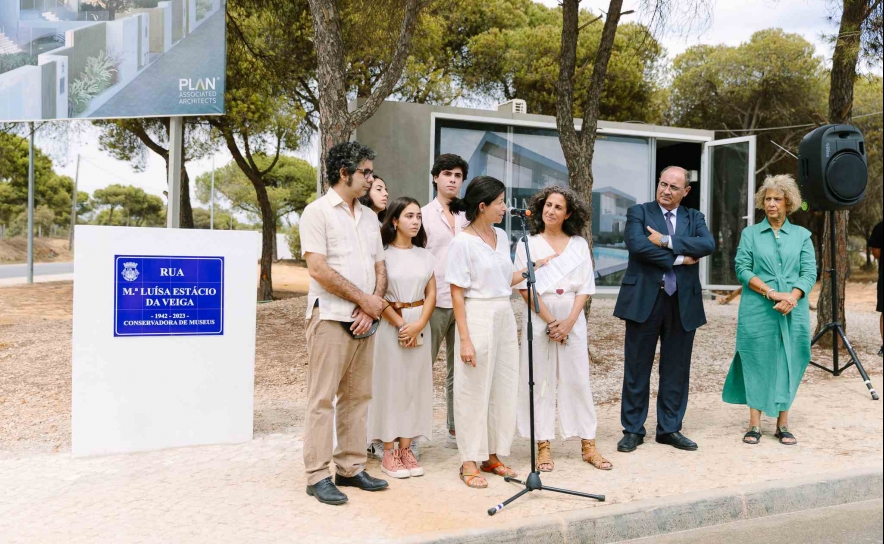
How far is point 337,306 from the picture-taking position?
448 centimetres

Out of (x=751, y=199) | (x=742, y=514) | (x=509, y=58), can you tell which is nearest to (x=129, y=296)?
(x=742, y=514)

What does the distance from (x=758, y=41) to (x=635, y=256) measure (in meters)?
28.4

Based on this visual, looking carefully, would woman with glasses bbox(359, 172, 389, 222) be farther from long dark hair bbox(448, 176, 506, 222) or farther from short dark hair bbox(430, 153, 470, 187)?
long dark hair bbox(448, 176, 506, 222)

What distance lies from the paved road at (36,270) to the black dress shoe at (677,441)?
31.6m

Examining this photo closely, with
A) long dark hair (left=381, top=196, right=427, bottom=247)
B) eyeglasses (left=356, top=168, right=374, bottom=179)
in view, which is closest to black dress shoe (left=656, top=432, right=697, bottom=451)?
long dark hair (left=381, top=196, right=427, bottom=247)

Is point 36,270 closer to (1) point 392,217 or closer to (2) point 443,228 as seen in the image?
(2) point 443,228

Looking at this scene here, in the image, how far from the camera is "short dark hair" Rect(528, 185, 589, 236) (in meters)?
5.18

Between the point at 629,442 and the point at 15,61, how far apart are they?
11.8 m

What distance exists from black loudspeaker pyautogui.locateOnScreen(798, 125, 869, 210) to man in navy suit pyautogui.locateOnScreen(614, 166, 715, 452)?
6.56 feet

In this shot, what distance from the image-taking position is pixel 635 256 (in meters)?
5.64

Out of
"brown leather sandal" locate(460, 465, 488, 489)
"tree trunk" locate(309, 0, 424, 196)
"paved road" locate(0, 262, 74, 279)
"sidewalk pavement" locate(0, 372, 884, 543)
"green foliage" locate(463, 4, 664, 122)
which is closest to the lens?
"sidewalk pavement" locate(0, 372, 884, 543)

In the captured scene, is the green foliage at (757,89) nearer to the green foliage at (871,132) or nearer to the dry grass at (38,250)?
the green foliage at (871,132)

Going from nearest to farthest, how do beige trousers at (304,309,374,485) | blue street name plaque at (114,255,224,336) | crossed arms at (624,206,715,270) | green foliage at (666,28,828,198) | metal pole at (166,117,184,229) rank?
1. beige trousers at (304,309,374,485)
2. blue street name plaque at (114,255,224,336)
3. crossed arms at (624,206,715,270)
4. metal pole at (166,117,184,229)
5. green foliage at (666,28,828,198)

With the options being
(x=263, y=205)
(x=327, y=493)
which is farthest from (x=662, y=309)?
(x=263, y=205)
